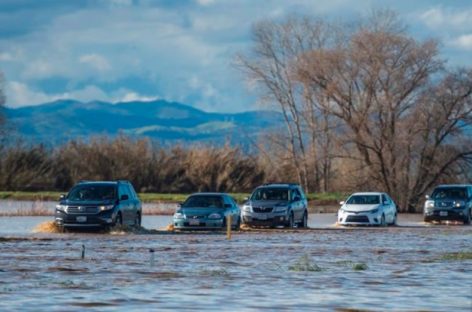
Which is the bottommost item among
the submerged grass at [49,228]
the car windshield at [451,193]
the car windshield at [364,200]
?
the submerged grass at [49,228]

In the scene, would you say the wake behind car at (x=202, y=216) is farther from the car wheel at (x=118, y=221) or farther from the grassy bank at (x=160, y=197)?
the grassy bank at (x=160, y=197)

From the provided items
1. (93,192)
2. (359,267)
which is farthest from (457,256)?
(93,192)

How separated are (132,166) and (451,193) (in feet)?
108

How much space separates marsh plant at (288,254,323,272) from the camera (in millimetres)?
24875

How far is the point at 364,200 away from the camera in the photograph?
2037 inches

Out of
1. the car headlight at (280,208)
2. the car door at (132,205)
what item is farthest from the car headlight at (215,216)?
the car headlight at (280,208)

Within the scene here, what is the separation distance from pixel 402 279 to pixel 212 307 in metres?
6.08

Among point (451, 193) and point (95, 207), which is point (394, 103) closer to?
point (451, 193)

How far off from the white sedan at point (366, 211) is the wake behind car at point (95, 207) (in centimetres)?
1140

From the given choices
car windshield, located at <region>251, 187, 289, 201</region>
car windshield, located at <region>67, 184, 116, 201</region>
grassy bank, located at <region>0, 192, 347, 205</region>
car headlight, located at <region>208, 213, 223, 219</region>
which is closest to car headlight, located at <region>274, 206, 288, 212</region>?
car windshield, located at <region>251, 187, 289, 201</region>

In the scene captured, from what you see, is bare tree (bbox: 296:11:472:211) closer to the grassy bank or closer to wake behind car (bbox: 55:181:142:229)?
the grassy bank

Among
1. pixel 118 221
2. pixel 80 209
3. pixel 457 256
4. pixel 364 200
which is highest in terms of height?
pixel 364 200

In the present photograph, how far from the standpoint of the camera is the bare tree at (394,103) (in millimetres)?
71875

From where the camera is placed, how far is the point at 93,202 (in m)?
40.7
